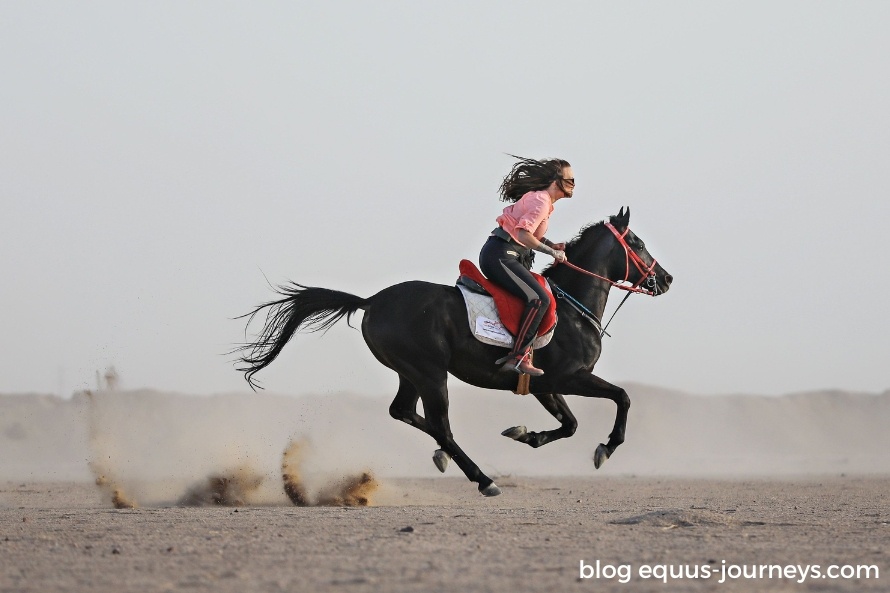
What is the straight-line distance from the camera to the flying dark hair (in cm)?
1357

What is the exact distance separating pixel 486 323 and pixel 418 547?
4298 mm

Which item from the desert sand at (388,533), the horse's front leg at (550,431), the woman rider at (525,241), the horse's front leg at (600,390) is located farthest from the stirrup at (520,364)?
the desert sand at (388,533)

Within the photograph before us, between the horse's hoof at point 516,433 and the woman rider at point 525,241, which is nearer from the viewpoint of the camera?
the woman rider at point 525,241

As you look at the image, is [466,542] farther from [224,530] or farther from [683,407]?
[683,407]

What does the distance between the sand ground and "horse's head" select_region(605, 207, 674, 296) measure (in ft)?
8.34

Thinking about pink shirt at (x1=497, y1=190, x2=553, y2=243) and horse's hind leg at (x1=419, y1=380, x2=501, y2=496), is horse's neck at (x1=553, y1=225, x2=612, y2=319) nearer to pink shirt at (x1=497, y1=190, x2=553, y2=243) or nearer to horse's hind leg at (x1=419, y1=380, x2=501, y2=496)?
pink shirt at (x1=497, y1=190, x2=553, y2=243)

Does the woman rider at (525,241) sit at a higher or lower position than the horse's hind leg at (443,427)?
higher

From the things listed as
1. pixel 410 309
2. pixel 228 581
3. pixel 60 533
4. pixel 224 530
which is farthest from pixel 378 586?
pixel 410 309

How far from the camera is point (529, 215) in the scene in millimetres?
13070

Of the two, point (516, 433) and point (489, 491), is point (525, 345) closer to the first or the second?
point (516, 433)

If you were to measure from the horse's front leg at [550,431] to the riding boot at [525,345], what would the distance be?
0.58m

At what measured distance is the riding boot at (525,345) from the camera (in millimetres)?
12500

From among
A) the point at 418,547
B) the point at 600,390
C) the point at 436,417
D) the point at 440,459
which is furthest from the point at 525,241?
the point at 418,547

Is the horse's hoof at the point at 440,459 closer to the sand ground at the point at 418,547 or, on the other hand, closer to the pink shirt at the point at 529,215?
the sand ground at the point at 418,547
